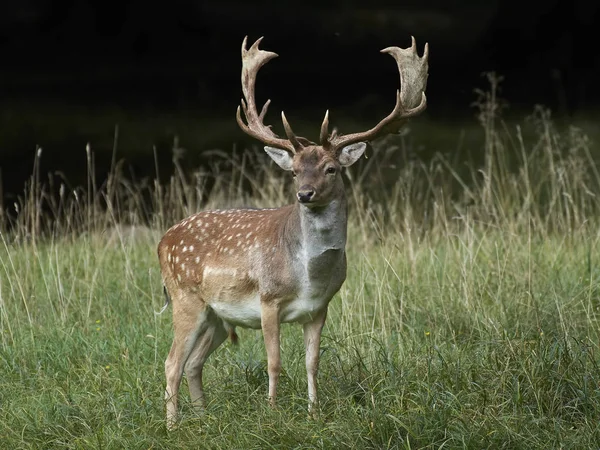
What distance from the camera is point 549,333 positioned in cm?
632

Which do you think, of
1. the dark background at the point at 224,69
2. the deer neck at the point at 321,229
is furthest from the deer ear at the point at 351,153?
the dark background at the point at 224,69

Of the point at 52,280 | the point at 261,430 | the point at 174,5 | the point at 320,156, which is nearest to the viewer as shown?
the point at 261,430

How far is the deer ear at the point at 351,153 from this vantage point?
5.62 m

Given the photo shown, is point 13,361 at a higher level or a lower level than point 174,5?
lower

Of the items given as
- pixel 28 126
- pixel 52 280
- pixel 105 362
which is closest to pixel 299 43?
pixel 28 126

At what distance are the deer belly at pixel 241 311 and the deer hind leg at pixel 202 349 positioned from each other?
0.62ft

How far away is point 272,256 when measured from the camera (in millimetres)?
5684

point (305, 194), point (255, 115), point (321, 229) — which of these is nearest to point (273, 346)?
point (321, 229)

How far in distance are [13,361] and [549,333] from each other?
301 cm

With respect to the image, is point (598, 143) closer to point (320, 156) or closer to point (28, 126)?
point (28, 126)

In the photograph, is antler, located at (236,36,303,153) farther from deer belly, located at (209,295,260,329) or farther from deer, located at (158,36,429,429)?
deer belly, located at (209,295,260,329)

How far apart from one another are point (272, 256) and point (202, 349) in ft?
2.56

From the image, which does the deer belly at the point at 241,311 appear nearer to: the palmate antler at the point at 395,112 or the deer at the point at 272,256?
the deer at the point at 272,256

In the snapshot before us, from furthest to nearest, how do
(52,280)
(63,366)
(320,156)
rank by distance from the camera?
(52,280)
(63,366)
(320,156)
